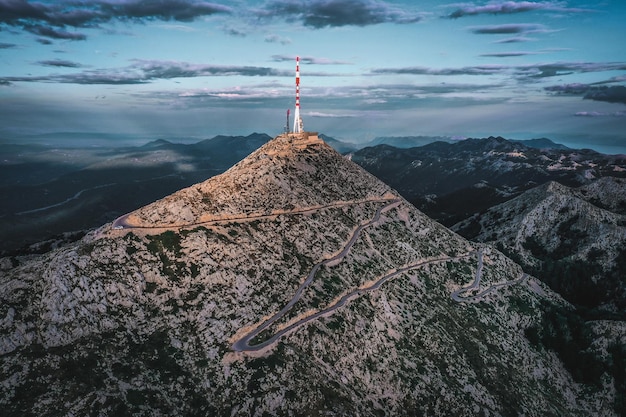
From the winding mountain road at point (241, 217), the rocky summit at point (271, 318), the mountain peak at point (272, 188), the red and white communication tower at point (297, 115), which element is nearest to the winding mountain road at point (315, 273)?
the winding mountain road at point (241, 217)

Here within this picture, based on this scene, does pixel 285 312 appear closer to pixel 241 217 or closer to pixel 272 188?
pixel 241 217

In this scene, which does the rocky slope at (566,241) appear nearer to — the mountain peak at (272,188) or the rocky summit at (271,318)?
the rocky summit at (271,318)

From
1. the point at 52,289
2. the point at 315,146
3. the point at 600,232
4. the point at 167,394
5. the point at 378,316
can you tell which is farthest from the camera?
the point at 600,232

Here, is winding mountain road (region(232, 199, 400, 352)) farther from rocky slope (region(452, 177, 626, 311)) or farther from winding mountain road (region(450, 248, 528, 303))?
rocky slope (region(452, 177, 626, 311))

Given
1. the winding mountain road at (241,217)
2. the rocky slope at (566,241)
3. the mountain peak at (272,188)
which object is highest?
the mountain peak at (272,188)

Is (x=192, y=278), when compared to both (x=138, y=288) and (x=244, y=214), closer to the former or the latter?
(x=138, y=288)

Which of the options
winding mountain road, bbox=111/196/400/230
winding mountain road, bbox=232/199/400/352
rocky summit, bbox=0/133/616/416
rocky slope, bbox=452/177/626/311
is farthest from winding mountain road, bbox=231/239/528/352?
rocky slope, bbox=452/177/626/311

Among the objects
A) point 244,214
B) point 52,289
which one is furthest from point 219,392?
point 244,214
